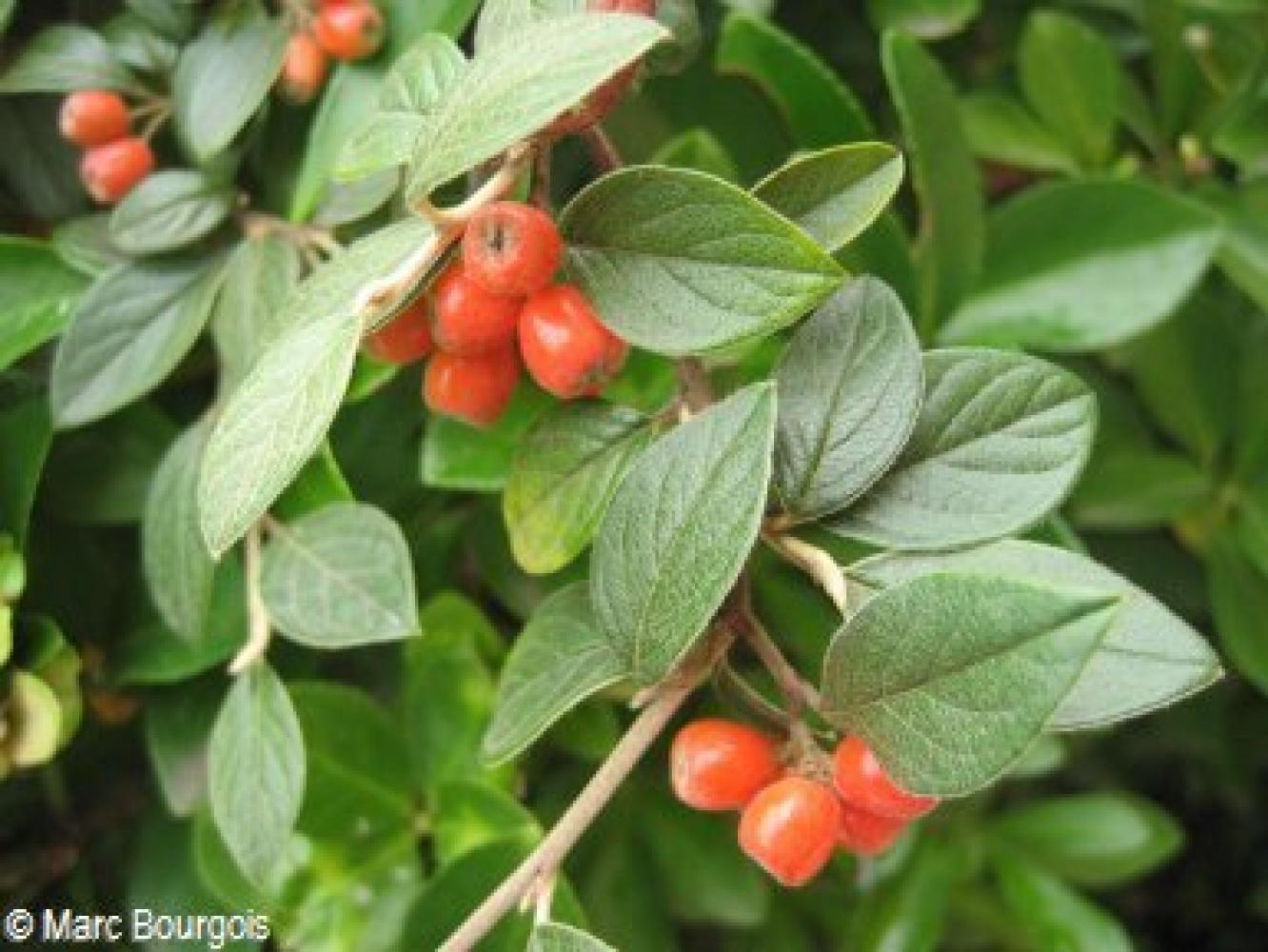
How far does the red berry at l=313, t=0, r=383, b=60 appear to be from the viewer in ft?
2.69

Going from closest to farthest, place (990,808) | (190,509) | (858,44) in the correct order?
(190,509), (858,44), (990,808)

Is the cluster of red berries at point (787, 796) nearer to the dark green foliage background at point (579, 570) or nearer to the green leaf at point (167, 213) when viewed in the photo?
the dark green foliage background at point (579, 570)

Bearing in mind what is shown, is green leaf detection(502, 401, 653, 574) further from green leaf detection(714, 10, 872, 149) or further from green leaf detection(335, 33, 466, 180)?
green leaf detection(714, 10, 872, 149)

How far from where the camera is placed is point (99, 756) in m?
1.04

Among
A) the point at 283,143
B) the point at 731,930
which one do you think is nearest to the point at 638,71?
the point at 283,143

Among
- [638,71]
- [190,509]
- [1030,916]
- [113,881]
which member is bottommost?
[1030,916]

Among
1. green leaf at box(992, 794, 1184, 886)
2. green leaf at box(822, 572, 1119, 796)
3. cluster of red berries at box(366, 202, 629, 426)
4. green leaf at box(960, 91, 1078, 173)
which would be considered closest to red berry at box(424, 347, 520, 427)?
cluster of red berries at box(366, 202, 629, 426)

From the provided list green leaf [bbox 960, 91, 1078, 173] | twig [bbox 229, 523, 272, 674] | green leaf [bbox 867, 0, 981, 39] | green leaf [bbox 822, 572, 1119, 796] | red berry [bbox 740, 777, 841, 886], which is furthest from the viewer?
green leaf [bbox 960, 91, 1078, 173]

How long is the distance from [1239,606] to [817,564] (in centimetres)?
51

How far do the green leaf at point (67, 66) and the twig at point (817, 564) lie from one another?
0.47 meters

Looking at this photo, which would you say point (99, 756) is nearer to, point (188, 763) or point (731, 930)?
point (188, 763)

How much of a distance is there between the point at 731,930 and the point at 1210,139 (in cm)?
64

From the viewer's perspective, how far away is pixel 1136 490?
1061 millimetres

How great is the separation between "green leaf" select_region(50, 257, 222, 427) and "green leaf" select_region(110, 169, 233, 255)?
2 centimetres
